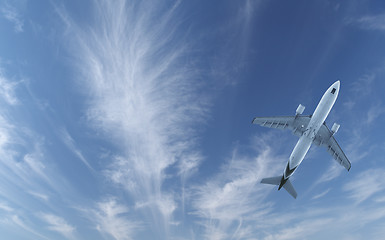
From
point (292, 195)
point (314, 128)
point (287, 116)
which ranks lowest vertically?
point (292, 195)

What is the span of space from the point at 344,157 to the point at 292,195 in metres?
23.9

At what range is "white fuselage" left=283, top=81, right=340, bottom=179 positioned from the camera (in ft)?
234

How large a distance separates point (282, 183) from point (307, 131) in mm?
23956

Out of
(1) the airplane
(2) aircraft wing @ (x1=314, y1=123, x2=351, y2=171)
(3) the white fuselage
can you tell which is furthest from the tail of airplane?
(2) aircraft wing @ (x1=314, y1=123, x2=351, y2=171)

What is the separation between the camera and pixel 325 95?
235ft

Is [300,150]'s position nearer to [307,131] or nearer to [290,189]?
[307,131]

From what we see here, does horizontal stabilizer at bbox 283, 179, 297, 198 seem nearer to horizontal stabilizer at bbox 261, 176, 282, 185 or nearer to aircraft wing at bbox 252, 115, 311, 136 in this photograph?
horizontal stabilizer at bbox 261, 176, 282, 185

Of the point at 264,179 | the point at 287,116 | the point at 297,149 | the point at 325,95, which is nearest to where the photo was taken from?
the point at 325,95

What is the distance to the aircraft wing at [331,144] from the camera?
84.8 m

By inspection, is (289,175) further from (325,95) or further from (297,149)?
(325,95)

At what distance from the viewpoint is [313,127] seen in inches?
2972

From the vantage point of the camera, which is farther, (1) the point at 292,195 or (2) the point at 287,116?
(1) the point at 292,195

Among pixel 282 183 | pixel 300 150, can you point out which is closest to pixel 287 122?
pixel 300 150

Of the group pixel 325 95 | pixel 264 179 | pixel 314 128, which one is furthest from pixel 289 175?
pixel 325 95
